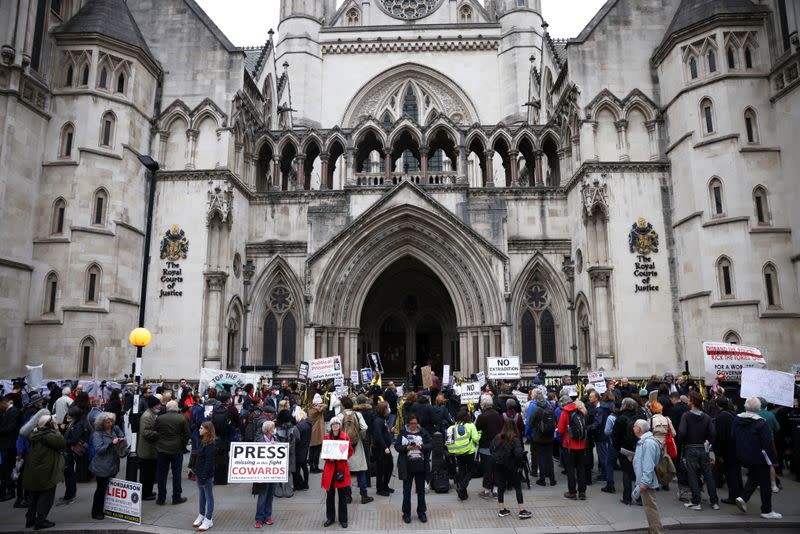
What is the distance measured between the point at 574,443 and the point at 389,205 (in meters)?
17.1

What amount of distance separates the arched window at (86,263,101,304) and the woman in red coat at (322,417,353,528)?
1637 cm

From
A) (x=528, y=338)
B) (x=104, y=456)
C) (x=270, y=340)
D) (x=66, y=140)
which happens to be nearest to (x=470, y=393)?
(x=104, y=456)

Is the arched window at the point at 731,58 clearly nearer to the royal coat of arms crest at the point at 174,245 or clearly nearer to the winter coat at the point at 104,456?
the royal coat of arms crest at the point at 174,245

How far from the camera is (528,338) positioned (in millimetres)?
26750

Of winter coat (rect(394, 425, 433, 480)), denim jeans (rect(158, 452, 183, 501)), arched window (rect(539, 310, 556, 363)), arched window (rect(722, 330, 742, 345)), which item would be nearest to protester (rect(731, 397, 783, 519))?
winter coat (rect(394, 425, 433, 480))

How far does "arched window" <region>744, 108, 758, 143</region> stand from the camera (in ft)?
72.0

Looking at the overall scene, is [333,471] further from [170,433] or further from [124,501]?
[124,501]

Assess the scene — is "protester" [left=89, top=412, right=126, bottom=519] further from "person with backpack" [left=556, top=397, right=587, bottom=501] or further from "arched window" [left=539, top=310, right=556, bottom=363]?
"arched window" [left=539, top=310, right=556, bottom=363]

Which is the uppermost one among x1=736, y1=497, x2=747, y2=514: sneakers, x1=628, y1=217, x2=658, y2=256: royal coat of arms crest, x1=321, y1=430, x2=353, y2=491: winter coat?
x1=628, y1=217, x2=658, y2=256: royal coat of arms crest

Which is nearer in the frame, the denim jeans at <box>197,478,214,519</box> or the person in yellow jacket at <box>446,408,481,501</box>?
the denim jeans at <box>197,478,214,519</box>

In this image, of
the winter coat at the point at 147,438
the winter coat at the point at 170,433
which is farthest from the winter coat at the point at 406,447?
the winter coat at the point at 147,438

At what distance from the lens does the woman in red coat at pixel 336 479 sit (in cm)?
948

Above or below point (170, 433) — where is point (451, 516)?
below

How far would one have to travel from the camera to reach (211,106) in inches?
1038
